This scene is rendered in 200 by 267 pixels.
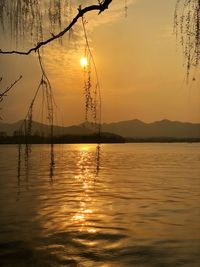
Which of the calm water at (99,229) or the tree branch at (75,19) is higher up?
the tree branch at (75,19)

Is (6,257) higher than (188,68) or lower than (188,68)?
lower

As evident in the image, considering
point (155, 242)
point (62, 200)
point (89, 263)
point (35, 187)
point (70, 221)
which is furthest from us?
point (35, 187)

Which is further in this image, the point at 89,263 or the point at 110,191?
→ the point at 110,191

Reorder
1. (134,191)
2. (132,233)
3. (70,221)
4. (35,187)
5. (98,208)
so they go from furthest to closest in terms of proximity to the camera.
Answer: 1. (35,187)
2. (134,191)
3. (98,208)
4. (70,221)
5. (132,233)

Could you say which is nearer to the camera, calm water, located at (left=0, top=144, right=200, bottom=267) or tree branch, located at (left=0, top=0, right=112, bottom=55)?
tree branch, located at (left=0, top=0, right=112, bottom=55)

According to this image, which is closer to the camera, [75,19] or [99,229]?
[75,19]

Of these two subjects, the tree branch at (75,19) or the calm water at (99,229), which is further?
the calm water at (99,229)

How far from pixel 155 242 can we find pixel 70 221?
3.64 m

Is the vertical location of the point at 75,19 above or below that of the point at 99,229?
above

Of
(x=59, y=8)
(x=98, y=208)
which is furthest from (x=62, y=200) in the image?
(x=59, y=8)

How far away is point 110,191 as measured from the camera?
21.8 metres

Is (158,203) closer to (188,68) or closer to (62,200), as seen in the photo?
(62,200)

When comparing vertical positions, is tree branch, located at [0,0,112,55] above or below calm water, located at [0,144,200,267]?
above

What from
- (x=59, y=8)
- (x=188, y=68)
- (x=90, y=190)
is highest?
(x=59, y=8)
